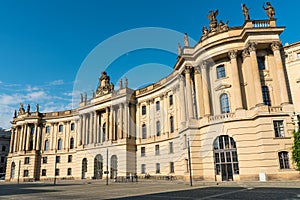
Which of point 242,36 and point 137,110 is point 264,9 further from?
point 137,110

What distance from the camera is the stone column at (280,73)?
27406 millimetres

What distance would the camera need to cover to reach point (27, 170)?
65375mm

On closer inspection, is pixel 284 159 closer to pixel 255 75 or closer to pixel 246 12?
pixel 255 75

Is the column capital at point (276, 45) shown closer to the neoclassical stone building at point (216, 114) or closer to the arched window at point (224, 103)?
the neoclassical stone building at point (216, 114)

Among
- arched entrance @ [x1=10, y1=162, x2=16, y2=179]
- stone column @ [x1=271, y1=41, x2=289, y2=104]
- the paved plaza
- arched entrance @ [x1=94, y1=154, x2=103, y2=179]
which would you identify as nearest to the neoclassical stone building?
arched entrance @ [x1=94, y1=154, x2=103, y2=179]

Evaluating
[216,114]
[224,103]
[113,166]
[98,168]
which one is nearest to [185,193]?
[216,114]

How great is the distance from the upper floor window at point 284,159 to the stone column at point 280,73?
A: 5795 millimetres

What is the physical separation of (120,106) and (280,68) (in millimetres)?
32323

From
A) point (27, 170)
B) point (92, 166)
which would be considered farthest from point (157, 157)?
point (27, 170)

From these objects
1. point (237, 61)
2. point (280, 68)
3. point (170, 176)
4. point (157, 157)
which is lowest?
point (170, 176)

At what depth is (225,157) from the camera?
28281mm

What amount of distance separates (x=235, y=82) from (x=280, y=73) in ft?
16.7

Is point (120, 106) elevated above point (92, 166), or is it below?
above

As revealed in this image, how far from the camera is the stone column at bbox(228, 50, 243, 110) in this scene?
2923 cm
